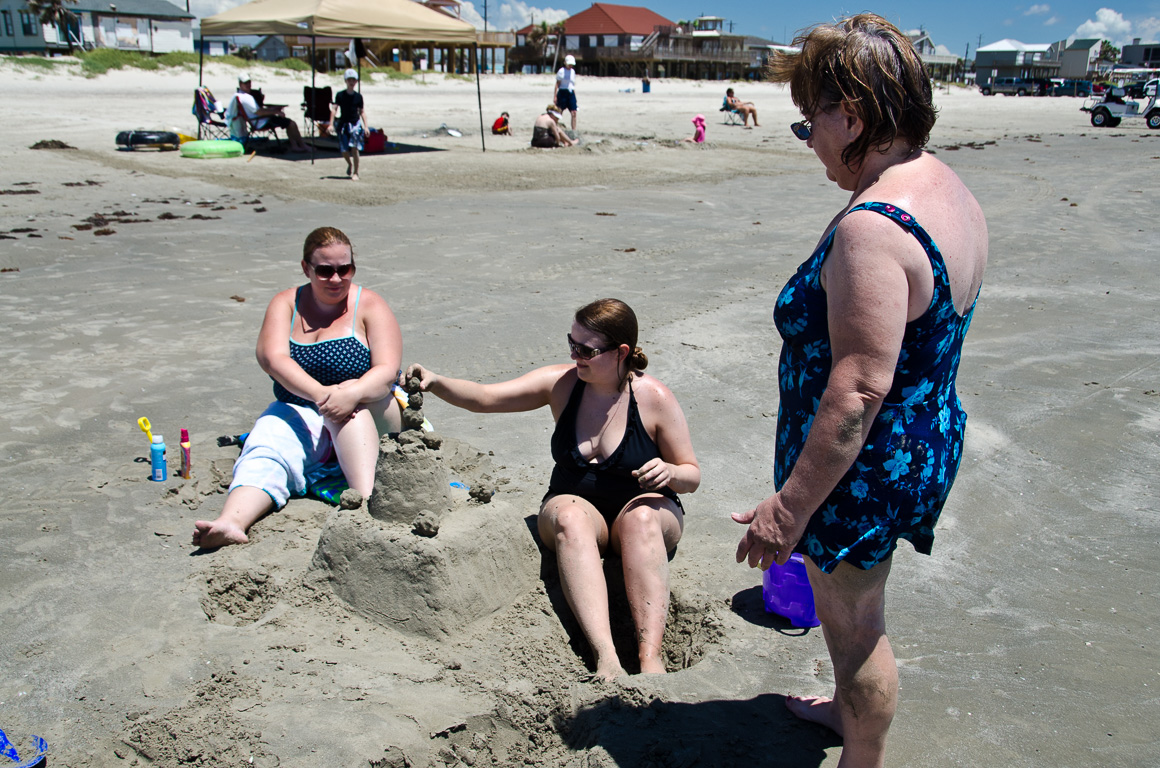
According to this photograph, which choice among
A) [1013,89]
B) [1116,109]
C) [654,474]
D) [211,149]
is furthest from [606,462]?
[1013,89]

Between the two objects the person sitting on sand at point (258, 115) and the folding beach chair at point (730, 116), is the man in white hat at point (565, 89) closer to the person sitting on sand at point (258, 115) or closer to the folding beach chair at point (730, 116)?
the person sitting on sand at point (258, 115)

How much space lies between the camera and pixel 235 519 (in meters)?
3.56

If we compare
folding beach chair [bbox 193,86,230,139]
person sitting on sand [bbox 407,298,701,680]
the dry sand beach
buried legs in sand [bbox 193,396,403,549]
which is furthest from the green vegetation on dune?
person sitting on sand [bbox 407,298,701,680]

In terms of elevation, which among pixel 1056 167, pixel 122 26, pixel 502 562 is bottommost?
pixel 502 562

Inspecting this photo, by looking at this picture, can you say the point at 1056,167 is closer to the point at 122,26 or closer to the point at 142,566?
the point at 142,566

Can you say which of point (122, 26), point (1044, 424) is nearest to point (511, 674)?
point (1044, 424)

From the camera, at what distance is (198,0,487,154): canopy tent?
16.6m

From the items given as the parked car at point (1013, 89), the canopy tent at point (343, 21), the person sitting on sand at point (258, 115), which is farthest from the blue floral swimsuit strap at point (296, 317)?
the parked car at point (1013, 89)

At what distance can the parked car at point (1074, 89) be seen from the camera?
62.7 metres

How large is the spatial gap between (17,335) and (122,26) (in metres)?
77.7

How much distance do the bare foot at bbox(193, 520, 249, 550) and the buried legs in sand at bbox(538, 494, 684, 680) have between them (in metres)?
1.33

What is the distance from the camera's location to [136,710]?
256 centimetres

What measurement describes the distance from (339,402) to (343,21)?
1550cm

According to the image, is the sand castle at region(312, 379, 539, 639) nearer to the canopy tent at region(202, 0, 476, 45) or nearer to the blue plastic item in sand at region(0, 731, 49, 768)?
the blue plastic item in sand at region(0, 731, 49, 768)
